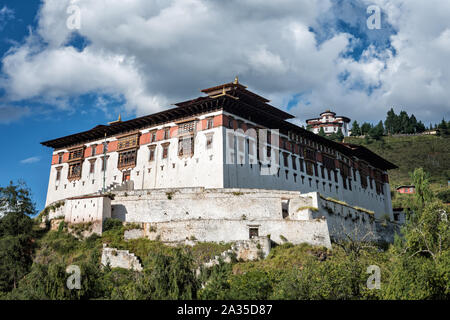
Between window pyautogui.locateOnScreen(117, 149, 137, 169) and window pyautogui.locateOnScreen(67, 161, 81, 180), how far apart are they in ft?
24.6

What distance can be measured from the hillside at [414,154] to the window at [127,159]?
67.6 meters

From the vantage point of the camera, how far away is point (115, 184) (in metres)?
57.8

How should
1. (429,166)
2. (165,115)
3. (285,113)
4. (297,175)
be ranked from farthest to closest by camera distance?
1. (429,166)
2. (285,113)
3. (297,175)
4. (165,115)

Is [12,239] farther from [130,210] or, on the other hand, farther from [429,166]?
[429,166]

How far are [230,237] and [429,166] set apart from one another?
86299mm

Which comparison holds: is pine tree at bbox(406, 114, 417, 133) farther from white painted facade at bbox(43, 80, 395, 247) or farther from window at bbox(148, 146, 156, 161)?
window at bbox(148, 146, 156, 161)

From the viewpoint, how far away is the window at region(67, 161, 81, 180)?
63550 millimetres

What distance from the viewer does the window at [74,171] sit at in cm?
6355

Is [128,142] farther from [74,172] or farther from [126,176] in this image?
[74,172]

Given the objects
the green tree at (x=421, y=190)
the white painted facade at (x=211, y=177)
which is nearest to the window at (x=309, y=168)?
the white painted facade at (x=211, y=177)

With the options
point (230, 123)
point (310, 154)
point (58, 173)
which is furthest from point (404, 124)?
point (58, 173)

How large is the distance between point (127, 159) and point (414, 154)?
8750cm

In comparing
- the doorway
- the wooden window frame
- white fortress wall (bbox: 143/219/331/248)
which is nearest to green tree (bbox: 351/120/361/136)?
the wooden window frame
